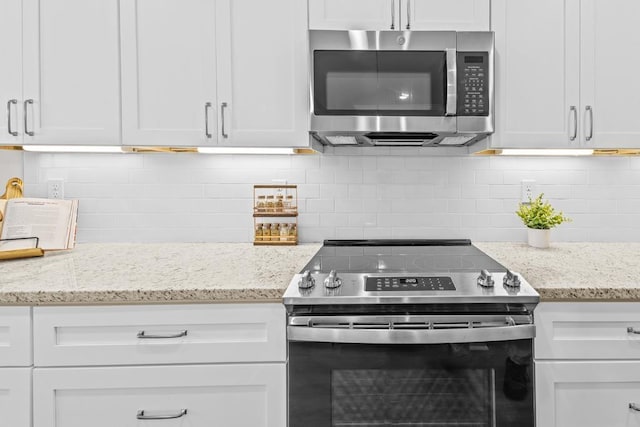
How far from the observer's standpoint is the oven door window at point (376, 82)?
163 centimetres

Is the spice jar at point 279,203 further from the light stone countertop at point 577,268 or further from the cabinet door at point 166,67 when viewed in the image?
the light stone countertop at point 577,268

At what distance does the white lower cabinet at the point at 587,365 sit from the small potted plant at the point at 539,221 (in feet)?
2.23

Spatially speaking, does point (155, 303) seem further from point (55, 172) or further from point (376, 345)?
point (55, 172)

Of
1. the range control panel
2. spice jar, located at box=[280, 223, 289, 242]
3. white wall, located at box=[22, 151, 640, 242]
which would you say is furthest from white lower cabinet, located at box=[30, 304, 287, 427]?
white wall, located at box=[22, 151, 640, 242]

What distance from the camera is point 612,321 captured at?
1.28 meters

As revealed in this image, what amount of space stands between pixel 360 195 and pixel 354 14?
80 cm

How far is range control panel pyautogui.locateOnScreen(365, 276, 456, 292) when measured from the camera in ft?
4.25

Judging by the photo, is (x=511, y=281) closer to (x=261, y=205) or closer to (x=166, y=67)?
(x=261, y=205)

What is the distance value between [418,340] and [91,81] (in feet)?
5.14

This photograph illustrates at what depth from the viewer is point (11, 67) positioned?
1.68 meters

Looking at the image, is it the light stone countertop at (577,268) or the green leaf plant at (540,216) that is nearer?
the light stone countertop at (577,268)

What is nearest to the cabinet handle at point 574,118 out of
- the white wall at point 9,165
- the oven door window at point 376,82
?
the oven door window at point 376,82

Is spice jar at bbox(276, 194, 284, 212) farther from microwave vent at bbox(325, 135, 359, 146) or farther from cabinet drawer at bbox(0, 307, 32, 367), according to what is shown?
cabinet drawer at bbox(0, 307, 32, 367)

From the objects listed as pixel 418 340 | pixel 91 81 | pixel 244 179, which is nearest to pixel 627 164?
pixel 418 340
